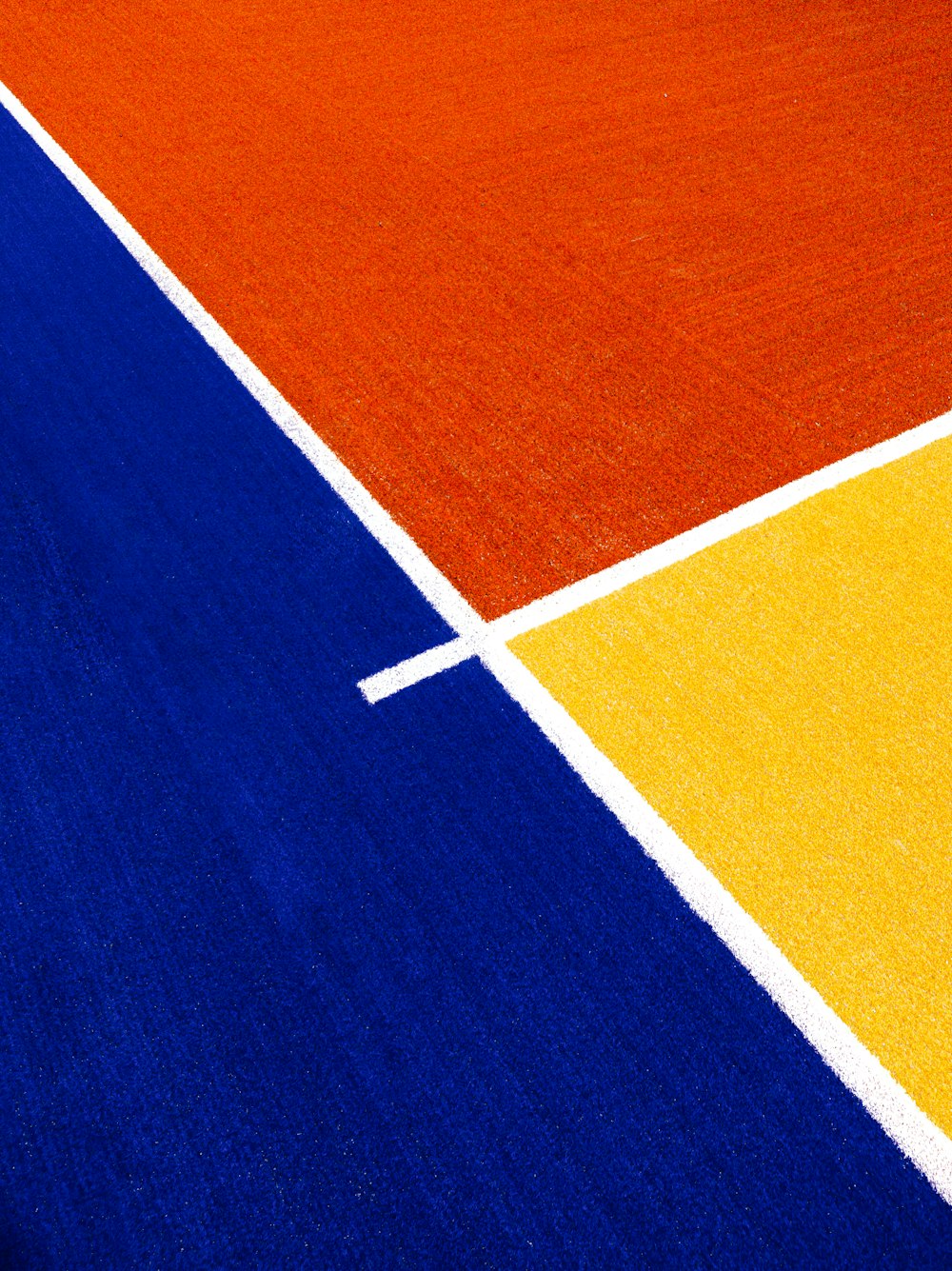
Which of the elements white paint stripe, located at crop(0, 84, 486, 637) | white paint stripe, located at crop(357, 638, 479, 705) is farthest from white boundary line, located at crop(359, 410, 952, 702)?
white paint stripe, located at crop(0, 84, 486, 637)

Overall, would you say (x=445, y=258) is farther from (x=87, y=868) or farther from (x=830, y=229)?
(x=87, y=868)

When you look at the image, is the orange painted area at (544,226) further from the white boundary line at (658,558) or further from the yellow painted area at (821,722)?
the yellow painted area at (821,722)

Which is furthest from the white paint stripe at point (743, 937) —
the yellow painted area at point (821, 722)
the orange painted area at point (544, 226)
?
the orange painted area at point (544, 226)

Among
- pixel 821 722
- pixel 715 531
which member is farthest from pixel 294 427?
pixel 821 722

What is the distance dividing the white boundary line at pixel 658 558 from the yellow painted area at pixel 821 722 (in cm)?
4

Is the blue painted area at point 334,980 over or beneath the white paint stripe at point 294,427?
beneath

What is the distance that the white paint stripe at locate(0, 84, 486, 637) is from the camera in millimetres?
3193

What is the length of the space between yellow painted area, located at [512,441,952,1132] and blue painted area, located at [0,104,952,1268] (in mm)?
200

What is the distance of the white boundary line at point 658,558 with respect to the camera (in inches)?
118

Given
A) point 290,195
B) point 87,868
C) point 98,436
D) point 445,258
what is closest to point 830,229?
point 445,258

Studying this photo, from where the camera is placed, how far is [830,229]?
468 cm

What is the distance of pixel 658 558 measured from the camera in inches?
129

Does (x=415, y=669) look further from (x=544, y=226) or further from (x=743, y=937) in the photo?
(x=544, y=226)

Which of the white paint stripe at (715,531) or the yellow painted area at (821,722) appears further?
the white paint stripe at (715,531)
